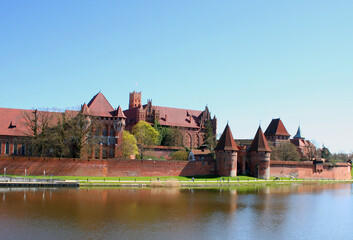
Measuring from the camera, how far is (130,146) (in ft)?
192

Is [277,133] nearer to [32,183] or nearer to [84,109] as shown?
[84,109]

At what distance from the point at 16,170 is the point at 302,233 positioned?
32363mm

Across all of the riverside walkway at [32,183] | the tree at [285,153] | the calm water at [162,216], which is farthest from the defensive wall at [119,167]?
the calm water at [162,216]

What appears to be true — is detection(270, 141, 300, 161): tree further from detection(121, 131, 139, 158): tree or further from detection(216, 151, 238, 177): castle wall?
detection(121, 131, 139, 158): tree

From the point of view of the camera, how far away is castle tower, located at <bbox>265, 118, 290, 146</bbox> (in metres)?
87.8

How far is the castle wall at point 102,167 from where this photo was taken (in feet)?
150

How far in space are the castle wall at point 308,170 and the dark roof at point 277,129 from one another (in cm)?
1583

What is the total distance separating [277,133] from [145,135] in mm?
30900

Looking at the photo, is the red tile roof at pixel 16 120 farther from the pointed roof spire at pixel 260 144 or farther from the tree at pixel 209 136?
the tree at pixel 209 136

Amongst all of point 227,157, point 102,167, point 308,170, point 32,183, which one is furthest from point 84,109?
point 308,170

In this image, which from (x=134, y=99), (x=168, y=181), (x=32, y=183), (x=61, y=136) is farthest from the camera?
(x=134, y=99)

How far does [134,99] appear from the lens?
106 metres

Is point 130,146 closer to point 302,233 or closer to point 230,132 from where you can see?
point 230,132

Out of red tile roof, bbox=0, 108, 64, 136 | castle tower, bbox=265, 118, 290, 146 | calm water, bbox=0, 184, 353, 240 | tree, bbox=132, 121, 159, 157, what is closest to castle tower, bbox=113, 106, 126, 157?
red tile roof, bbox=0, 108, 64, 136
